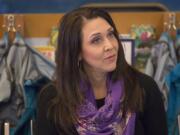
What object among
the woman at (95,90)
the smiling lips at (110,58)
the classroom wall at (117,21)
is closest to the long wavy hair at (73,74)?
the woman at (95,90)

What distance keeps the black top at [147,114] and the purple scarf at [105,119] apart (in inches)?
2.0

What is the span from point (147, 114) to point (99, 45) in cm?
38

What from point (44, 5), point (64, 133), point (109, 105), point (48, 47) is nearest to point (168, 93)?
point (109, 105)

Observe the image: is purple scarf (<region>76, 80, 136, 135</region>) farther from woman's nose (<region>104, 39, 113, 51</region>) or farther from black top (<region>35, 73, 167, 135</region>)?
woman's nose (<region>104, 39, 113, 51</region>)

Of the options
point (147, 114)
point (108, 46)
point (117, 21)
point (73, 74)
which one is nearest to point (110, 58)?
point (108, 46)

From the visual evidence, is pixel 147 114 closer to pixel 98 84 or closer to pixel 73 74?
pixel 98 84

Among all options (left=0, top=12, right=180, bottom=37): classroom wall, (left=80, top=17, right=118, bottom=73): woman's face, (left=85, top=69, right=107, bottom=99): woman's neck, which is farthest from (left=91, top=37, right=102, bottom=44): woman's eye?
(left=0, top=12, right=180, bottom=37): classroom wall

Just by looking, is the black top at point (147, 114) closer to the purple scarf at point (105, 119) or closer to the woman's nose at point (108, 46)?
the purple scarf at point (105, 119)

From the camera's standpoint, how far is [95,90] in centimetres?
162

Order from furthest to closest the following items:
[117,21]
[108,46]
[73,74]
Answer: [117,21] < [73,74] < [108,46]

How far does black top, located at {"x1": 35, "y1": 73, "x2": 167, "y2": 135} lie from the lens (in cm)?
160

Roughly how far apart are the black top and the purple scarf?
0.05 meters

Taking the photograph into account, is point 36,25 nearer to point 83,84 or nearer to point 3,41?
point 3,41

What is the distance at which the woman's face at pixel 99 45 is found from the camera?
1.46 meters
